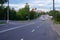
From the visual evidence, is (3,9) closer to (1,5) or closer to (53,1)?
(1,5)

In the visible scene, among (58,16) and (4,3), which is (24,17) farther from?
(58,16)

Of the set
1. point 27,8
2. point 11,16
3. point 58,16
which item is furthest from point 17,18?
point 27,8

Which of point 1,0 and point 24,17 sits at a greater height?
point 1,0

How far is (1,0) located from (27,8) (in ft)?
155

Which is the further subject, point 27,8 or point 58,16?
point 27,8

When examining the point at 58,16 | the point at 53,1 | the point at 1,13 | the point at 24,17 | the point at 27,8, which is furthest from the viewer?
the point at 27,8

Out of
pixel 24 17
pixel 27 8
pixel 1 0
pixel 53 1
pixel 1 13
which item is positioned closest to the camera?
pixel 53 1

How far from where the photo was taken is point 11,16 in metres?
100

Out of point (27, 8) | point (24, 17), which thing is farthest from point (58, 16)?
point (27, 8)

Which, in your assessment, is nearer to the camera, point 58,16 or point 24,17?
point 58,16

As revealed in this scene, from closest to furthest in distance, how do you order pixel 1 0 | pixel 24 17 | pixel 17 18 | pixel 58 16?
pixel 58 16, pixel 1 0, pixel 17 18, pixel 24 17

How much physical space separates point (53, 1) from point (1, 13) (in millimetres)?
36784

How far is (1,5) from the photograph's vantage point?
104 meters

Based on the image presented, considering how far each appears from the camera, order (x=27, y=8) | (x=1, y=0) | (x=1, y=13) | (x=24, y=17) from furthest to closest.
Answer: (x=27, y=8)
(x=24, y=17)
(x=1, y=0)
(x=1, y=13)
